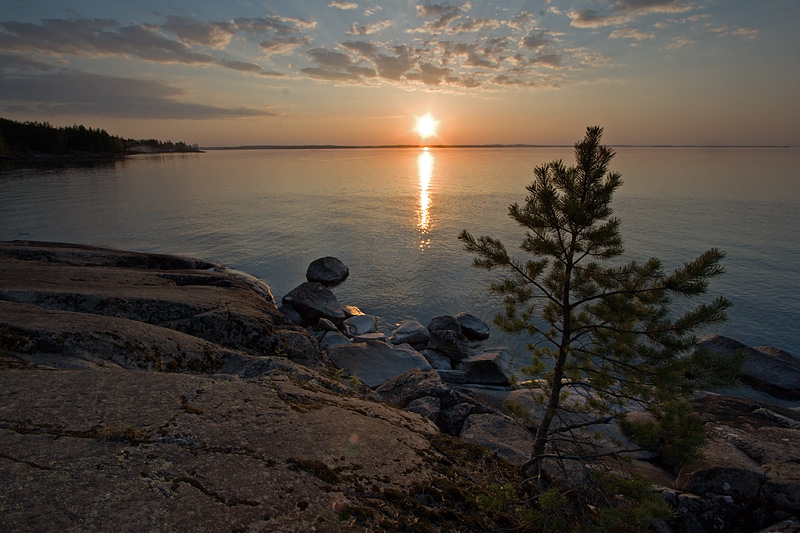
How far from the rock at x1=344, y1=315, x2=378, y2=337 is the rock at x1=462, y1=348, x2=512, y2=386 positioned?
17.3ft

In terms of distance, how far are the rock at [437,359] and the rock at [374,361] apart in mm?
1147

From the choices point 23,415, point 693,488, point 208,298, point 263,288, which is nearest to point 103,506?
point 23,415

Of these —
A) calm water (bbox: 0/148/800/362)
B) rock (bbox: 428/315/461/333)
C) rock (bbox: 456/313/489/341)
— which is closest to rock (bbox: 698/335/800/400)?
calm water (bbox: 0/148/800/362)

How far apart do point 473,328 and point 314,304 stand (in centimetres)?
770

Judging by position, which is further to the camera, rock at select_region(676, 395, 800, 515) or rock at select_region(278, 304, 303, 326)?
rock at select_region(278, 304, 303, 326)

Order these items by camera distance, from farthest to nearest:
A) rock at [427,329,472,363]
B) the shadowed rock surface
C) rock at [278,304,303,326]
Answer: rock at [278,304,303,326] < rock at [427,329,472,363] < the shadowed rock surface

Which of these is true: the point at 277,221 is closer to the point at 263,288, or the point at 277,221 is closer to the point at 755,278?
the point at 263,288

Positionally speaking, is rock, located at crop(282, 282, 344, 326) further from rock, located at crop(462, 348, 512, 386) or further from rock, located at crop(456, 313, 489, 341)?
rock, located at crop(462, 348, 512, 386)

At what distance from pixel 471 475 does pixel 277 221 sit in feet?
132

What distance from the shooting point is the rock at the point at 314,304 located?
731 inches

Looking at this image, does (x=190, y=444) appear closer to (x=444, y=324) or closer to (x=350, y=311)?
(x=444, y=324)

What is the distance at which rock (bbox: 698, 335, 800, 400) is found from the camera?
13844 millimetres

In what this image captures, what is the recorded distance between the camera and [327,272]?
24812 millimetres

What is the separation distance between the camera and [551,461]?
8.47 m
